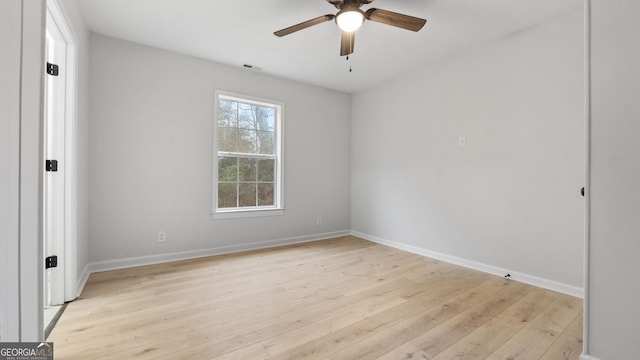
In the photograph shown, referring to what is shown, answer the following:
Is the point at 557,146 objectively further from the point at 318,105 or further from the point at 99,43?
the point at 99,43

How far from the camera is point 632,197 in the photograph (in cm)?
133

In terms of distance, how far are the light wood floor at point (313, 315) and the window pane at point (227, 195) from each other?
91 cm

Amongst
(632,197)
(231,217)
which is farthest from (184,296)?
(632,197)

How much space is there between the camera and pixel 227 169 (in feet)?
12.2

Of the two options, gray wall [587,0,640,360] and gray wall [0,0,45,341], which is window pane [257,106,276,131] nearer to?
gray wall [0,0,45,341]

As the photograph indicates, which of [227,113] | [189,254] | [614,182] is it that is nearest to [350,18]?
[614,182]

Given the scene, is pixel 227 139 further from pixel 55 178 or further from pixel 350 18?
pixel 350 18

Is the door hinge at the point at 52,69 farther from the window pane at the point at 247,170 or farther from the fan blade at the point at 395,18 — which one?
the fan blade at the point at 395,18

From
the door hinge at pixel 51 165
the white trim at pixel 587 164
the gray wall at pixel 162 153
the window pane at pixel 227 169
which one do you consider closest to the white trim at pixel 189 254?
the gray wall at pixel 162 153

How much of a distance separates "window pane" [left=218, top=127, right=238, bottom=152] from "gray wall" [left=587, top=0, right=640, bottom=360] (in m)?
3.56

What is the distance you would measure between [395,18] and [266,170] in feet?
8.81

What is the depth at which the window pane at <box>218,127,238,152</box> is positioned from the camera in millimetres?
3660

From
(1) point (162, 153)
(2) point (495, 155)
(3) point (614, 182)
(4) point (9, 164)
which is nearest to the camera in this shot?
(4) point (9, 164)

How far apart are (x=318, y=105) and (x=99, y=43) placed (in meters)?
2.86
